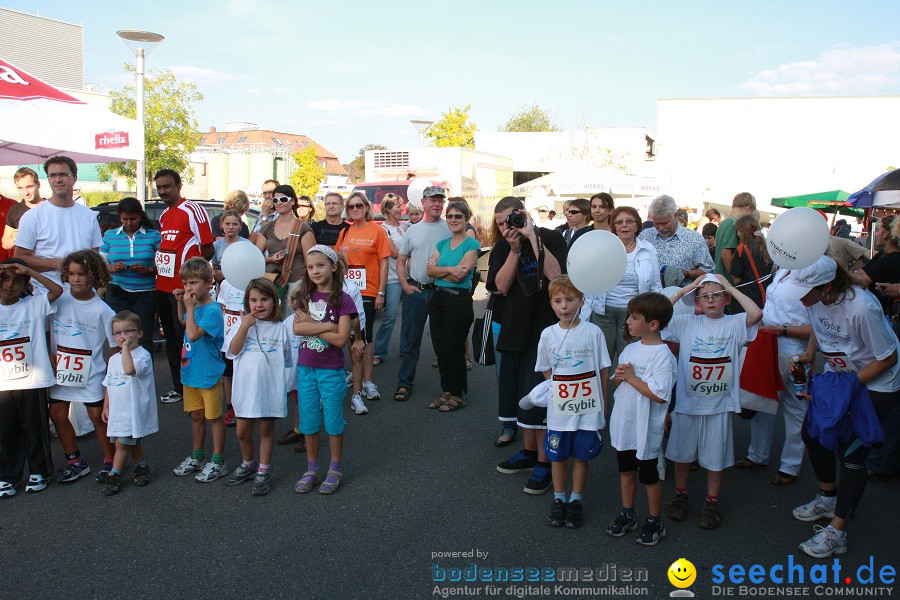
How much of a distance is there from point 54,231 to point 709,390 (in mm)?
5075

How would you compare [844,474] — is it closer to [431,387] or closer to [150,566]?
[150,566]

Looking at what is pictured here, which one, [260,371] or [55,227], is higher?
[55,227]

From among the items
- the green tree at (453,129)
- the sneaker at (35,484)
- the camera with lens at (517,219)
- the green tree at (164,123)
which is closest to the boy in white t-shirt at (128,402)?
the sneaker at (35,484)

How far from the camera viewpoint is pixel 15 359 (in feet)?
14.9

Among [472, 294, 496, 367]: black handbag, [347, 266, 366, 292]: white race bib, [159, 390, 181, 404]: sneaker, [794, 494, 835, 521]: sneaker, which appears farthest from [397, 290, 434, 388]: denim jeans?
[794, 494, 835, 521]: sneaker

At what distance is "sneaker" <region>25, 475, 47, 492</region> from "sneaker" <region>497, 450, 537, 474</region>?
307 cm

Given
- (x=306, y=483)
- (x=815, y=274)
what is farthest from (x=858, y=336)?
(x=306, y=483)

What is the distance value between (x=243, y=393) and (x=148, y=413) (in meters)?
0.68

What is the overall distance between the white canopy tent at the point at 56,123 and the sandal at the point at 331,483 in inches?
179

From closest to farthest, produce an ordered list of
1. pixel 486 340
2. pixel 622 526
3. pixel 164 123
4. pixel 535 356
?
pixel 622 526, pixel 535 356, pixel 486 340, pixel 164 123

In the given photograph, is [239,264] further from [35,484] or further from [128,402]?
[35,484]

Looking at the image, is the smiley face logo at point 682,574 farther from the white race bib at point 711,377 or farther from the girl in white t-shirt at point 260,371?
the girl in white t-shirt at point 260,371

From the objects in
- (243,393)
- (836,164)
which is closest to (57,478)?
(243,393)

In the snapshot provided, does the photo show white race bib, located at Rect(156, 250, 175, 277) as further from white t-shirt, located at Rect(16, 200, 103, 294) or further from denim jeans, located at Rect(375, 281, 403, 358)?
denim jeans, located at Rect(375, 281, 403, 358)
